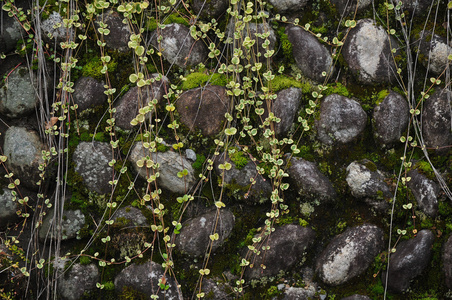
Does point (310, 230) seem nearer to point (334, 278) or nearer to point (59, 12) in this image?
point (334, 278)

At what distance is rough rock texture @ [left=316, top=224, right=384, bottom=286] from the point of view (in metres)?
1.87

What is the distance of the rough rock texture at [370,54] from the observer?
7.07 feet

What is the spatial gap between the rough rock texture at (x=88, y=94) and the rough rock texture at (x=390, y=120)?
5.20ft

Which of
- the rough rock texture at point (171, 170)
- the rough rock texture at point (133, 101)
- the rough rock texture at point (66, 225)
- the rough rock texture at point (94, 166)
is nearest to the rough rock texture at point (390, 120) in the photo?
the rough rock texture at point (171, 170)

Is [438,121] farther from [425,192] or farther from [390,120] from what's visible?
[425,192]

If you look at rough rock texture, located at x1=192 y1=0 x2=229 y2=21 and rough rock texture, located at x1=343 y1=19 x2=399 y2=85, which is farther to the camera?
rough rock texture, located at x1=192 y1=0 x2=229 y2=21

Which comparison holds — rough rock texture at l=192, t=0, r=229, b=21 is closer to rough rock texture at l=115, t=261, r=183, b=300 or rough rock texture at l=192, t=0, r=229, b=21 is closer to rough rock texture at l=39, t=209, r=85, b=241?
rough rock texture at l=39, t=209, r=85, b=241

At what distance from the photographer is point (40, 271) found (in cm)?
196

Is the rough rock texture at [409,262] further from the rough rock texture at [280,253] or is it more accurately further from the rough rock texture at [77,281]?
the rough rock texture at [77,281]

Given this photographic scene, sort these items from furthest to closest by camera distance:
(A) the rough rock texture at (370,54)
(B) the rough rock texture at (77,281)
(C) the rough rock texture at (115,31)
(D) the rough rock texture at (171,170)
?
(C) the rough rock texture at (115,31), (A) the rough rock texture at (370,54), (D) the rough rock texture at (171,170), (B) the rough rock texture at (77,281)

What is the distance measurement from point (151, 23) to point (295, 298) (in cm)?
179

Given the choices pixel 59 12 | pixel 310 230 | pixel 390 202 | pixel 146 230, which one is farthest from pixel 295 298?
pixel 59 12

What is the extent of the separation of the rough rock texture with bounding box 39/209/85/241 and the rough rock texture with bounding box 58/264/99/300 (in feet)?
0.58

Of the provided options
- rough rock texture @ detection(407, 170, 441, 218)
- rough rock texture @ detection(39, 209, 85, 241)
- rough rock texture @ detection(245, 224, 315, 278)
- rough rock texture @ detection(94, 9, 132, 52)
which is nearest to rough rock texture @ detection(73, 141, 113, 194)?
rough rock texture @ detection(39, 209, 85, 241)
